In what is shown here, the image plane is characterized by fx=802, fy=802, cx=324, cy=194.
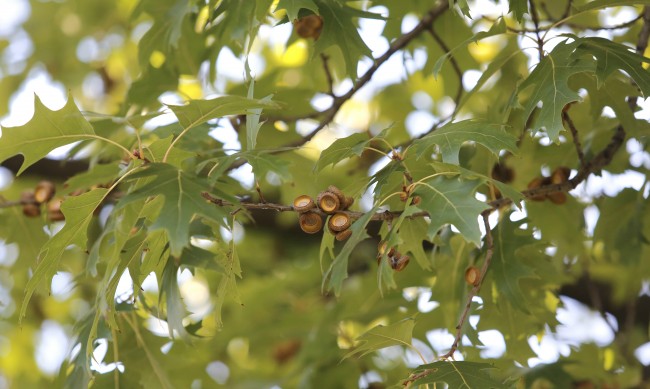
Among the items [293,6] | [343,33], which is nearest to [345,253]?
[293,6]

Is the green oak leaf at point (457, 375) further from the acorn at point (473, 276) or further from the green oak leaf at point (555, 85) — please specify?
the green oak leaf at point (555, 85)

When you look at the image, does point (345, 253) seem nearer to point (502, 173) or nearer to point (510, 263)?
point (510, 263)

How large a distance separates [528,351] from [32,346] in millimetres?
3764

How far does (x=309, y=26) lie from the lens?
2.53m

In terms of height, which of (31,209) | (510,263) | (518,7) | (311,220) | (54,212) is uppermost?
Answer: (518,7)

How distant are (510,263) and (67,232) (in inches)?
49.3

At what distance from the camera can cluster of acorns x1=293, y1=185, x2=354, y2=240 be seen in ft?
6.26

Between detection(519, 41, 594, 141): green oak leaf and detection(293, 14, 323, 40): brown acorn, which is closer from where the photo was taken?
detection(519, 41, 594, 141): green oak leaf

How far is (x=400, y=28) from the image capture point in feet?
9.66

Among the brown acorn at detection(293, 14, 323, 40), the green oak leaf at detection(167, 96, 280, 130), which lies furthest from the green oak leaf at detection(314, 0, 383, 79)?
the green oak leaf at detection(167, 96, 280, 130)

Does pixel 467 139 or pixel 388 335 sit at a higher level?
pixel 467 139

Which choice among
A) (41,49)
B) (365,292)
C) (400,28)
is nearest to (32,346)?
(41,49)

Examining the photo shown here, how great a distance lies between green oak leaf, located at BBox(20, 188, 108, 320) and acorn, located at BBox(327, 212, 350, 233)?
1.81 ft

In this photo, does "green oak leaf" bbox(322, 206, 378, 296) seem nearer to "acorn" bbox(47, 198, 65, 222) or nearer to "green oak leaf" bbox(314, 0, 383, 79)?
"green oak leaf" bbox(314, 0, 383, 79)
